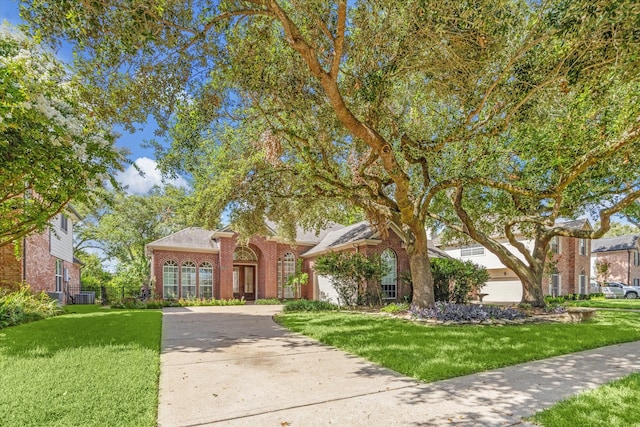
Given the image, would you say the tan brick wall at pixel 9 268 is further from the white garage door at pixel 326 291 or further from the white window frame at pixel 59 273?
the white garage door at pixel 326 291

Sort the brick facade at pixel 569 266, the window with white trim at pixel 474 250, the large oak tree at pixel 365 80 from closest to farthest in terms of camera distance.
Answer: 1. the large oak tree at pixel 365 80
2. the brick facade at pixel 569 266
3. the window with white trim at pixel 474 250

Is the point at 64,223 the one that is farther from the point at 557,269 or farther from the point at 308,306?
the point at 557,269

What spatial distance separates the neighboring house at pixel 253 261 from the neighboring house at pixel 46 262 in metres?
4.60

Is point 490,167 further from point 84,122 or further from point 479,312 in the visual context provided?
point 84,122

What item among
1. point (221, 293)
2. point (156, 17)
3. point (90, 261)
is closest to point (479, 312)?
point (156, 17)

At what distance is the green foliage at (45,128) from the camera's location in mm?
5133

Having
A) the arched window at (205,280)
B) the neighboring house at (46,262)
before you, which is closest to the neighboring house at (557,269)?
the arched window at (205,280)

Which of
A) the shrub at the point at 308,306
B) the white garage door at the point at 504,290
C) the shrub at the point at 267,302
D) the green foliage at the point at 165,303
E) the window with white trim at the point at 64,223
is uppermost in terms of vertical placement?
the window with white trim at the point at 64,223

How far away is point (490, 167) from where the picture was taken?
36.0 feet

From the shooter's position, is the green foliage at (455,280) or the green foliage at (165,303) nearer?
the green foliage at (455,280)

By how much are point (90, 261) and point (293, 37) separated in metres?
Answer: 34.6

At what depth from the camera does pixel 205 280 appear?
21.7 metres

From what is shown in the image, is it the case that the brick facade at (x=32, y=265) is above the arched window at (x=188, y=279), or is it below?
above

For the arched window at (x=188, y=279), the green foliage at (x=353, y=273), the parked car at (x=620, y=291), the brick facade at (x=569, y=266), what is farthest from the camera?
the parked car at (x=620, y=291)
